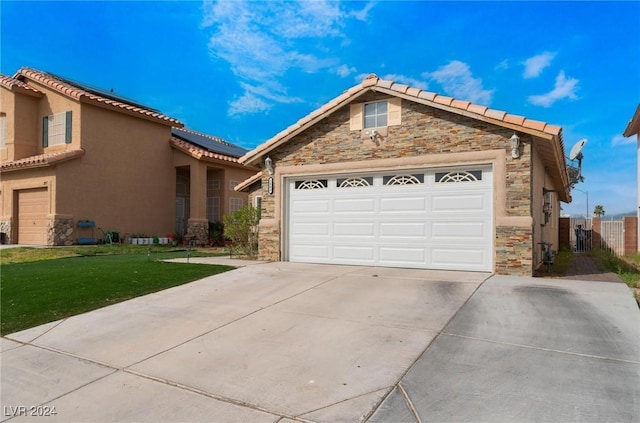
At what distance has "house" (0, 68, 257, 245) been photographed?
55.4 feet

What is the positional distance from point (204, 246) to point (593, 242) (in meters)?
18.8

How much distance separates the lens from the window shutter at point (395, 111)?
30.8 feet

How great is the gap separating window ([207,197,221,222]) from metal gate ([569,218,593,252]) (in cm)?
1863

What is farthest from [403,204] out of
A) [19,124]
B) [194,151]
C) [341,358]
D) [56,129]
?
[19,124]

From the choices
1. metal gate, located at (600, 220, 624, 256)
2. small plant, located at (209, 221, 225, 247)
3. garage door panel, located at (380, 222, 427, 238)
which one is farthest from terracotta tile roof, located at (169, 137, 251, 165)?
metal gate, located at (600, 220, 624, 256)

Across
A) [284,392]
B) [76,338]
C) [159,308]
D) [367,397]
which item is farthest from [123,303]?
[367,397]

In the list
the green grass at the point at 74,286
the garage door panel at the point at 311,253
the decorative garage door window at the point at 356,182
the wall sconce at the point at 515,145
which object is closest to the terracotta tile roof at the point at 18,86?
the green grass at the point at 74,286

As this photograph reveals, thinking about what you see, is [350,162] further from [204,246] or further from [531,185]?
[204,246]

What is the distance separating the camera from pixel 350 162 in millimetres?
9922

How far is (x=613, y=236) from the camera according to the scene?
54.8ft

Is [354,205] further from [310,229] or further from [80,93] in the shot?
[80,93]

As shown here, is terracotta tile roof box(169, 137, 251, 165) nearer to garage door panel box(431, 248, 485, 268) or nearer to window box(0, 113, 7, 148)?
window box(0, 113, 7, 148)

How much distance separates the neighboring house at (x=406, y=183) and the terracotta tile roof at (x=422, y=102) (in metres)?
0.02

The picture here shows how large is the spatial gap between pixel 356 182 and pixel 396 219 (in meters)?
1.47
